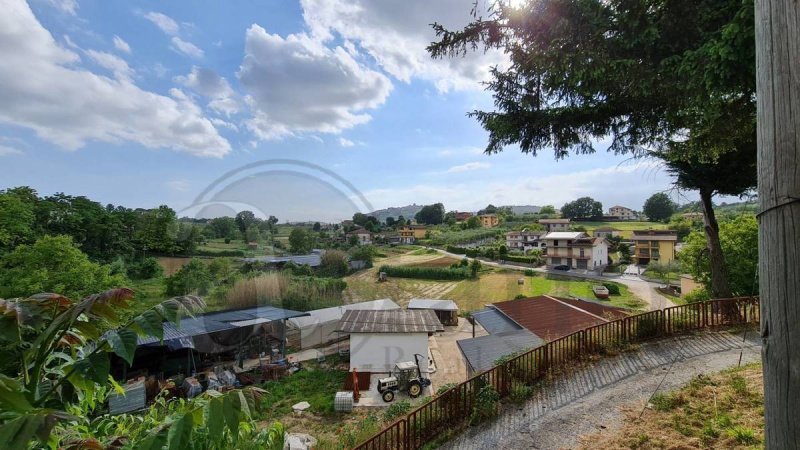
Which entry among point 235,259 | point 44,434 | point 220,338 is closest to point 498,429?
point 44,434

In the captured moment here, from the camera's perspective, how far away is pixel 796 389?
1056 millimetres

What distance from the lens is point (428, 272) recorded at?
101 ft

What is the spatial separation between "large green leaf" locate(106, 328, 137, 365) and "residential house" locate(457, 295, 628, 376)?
6.75 metres

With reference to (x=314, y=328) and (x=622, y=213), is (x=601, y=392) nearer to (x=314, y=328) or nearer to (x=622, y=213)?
(x=314, y=328)

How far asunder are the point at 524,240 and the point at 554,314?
33.6 metres

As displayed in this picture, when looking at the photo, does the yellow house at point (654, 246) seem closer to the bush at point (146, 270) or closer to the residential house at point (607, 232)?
the residential house at point (607, 232)

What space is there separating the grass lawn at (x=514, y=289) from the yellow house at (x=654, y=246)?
13619 mm

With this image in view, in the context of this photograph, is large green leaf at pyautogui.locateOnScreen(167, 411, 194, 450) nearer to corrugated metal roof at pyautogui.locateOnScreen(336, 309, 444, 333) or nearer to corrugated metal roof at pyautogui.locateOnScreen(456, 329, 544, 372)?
corrugated metal roof at pyautogui.locateOnScreen(456, 329, 544, 372)

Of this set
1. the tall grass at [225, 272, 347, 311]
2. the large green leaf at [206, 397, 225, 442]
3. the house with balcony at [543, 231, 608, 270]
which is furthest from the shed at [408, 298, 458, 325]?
the house with balcony at [543, 231, 608, 270]

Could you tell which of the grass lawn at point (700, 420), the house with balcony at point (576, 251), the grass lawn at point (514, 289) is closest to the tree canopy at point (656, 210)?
the house with balcony at point (576, 251)

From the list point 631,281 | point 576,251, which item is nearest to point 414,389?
point 631,281

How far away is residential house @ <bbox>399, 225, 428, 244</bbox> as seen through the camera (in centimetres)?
2936

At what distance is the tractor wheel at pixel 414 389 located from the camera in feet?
34.1

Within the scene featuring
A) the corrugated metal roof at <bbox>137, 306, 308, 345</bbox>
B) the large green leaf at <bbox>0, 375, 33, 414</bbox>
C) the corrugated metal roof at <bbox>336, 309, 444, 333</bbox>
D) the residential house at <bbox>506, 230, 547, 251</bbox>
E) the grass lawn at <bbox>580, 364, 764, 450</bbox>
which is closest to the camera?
the large green leaf at <bbox>0, 375, 33, 414</bbox>
